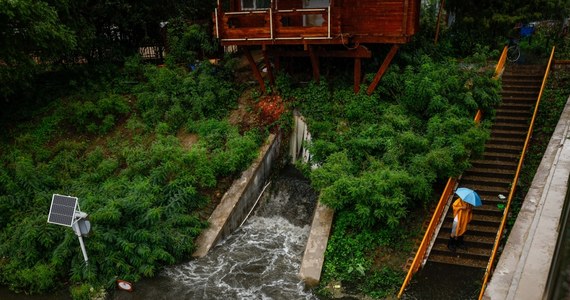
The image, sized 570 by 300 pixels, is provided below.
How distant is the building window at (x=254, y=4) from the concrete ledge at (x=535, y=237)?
10.8m

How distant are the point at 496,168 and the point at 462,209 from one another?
341 centimetres

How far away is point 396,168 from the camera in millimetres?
11500

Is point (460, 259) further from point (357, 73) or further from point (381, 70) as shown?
point (357, 73)

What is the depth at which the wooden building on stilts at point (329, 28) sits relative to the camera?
46.2ft

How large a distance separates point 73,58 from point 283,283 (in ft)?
49.9

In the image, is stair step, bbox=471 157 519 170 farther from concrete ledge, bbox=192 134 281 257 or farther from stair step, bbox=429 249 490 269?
concrete ledge, bbox=192 134 281 257

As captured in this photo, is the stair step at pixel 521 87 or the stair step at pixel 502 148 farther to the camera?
the stair step at pixel 521 87

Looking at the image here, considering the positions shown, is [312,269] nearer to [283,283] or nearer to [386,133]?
[283,283]

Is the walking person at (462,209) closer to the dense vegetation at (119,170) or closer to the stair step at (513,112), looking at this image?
the stair step at (513,112)

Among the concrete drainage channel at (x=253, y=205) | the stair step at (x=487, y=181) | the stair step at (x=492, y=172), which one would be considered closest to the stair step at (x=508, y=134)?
the stair step at (x=492, y=172)

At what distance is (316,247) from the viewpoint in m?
11.1

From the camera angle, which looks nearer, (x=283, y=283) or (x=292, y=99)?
(x=283, y=283)

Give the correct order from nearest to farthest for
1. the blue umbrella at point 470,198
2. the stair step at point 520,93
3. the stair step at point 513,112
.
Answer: the blue umbrella at point 470,198 → the stair step at point 513,112 → the stair step at point 520,93

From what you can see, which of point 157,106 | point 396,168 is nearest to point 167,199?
point 157,106
